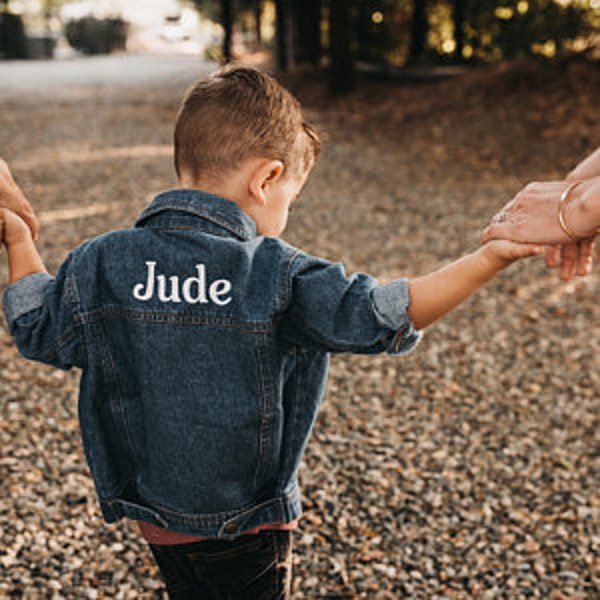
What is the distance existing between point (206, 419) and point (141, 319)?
0.77 feet

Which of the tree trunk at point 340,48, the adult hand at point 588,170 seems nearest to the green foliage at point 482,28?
the tree trunk at point 340,48

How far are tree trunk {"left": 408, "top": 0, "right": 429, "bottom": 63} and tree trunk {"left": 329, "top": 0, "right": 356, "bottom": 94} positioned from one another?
243cm

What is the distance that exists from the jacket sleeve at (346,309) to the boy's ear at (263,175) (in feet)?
0.59

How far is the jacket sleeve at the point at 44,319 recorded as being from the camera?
1488mm

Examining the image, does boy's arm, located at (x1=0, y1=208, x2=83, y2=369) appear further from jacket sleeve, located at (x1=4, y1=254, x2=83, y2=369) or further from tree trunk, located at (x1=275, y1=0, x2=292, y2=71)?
tree trunk, located at (x1=275, y1=0, x2=292, y2=71)

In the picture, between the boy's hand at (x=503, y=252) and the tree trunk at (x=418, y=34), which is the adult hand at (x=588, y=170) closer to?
the boy's hand at (x=503, y=252)

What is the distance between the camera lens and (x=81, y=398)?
1.58 m

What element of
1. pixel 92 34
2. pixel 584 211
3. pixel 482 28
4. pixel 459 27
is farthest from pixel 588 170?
pixel 92 34

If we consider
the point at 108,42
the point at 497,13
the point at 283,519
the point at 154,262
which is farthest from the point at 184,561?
the point at 108,42

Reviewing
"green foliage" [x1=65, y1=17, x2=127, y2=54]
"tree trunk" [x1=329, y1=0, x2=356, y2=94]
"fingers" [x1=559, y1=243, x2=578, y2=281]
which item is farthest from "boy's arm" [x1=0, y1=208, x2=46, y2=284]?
"green foliage" [x1=65, y1=17, x2=127, y2=54]

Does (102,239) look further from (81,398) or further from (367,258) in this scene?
(367,258)

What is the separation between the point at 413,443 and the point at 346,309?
241 cm

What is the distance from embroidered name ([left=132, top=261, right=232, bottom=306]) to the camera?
4.59 feet

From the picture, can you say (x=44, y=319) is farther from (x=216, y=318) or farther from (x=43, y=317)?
(x=216, y=318)
